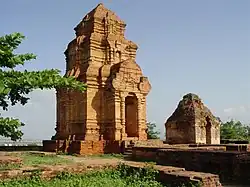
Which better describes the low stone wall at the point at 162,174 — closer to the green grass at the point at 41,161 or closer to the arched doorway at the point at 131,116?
the green grass at the point at 41,161

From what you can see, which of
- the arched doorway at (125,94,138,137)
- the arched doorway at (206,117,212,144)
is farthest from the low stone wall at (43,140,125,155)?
the arched doorway at (206,117,212,144)

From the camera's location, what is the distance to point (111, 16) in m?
17.7

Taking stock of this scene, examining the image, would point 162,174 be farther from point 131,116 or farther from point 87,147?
point 131,116

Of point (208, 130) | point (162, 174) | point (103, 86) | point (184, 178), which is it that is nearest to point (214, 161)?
point (162, 174)

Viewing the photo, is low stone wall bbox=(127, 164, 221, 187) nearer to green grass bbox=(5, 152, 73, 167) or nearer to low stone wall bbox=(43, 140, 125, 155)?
green grass bbox=(5, 152, 73, 167)

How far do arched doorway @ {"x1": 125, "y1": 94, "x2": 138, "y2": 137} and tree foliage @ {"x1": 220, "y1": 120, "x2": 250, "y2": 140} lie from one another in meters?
15.5

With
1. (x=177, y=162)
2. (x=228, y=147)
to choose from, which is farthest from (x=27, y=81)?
(x=228, y=147)

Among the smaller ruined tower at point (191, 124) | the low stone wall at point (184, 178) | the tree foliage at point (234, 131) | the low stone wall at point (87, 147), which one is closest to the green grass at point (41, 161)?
the low stone wall at point (87, 147)

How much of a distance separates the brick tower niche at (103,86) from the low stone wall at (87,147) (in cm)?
81

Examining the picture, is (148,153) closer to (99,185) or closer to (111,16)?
(99,185)

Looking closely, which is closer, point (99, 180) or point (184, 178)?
point (184, 178)

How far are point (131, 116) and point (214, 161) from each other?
29.5ft

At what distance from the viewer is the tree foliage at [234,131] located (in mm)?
30516

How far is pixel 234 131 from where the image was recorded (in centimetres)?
3188
